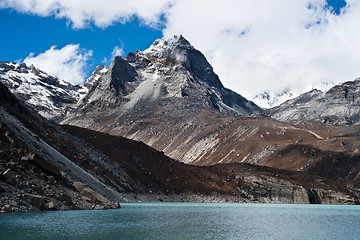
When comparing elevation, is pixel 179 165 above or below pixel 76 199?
above

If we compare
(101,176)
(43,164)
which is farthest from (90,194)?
(101,176)

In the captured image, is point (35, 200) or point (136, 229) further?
point (35, 200)

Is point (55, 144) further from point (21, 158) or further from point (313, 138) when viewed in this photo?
point (313, 138)

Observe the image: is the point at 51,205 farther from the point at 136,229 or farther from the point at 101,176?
the point at 101,176

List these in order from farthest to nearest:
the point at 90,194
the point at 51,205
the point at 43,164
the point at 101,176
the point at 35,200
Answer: the point at 101,176
the point at 90,194
the point at 43,164
the point at 51,205
the point at 35,200

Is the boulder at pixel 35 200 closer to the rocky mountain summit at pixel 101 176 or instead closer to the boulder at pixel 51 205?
the rocky mountain summit at pixel 101 176

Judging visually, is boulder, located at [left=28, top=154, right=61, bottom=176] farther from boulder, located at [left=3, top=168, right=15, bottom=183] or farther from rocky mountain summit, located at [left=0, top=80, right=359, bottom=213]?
boulder, located at [left=3, top=168, right=15, bottom=183]

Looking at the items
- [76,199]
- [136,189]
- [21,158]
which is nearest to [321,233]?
[76,199]

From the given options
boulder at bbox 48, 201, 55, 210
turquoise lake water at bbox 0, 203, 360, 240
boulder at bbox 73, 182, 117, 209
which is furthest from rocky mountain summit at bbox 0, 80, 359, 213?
turquoise lake water at bbox 0, 203, 360, 240

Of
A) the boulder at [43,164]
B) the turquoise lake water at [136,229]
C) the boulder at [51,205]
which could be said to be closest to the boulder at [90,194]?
the boulder at [43,164]

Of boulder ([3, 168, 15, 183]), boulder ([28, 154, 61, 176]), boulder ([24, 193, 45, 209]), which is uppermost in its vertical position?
boulder ([28, 154, 61, 176])

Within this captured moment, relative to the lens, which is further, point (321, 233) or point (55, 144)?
point (55, 144)
